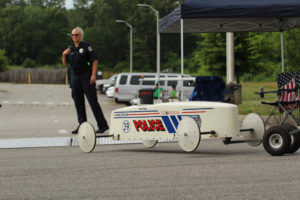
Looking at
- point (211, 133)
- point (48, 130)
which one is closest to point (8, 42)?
point (48, 130)

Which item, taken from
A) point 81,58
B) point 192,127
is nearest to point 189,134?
point 192,127

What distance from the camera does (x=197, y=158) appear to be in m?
9.20

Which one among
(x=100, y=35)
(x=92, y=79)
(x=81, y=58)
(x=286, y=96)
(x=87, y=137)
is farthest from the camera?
(x=100, y=35)

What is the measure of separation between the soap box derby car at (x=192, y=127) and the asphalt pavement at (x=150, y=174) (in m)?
0.22

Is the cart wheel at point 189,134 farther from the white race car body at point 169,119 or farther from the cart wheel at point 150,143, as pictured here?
the cart wheel at point 150,143

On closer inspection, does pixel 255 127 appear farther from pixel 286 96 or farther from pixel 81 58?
pixel 81 58

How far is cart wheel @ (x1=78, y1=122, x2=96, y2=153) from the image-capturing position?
10219mm

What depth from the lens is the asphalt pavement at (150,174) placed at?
250 inches

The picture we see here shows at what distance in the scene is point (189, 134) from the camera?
30.4 feet

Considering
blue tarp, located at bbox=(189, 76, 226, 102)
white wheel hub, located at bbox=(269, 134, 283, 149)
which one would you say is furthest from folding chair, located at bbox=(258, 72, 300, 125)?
blue tarp, located at bbox=(189, 76, 226, 102)

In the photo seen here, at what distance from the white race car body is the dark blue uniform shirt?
1750mm

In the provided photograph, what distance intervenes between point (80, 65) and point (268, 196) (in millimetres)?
6448

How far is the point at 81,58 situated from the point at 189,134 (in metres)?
3.37

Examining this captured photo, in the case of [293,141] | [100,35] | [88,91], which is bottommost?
[293,141]
